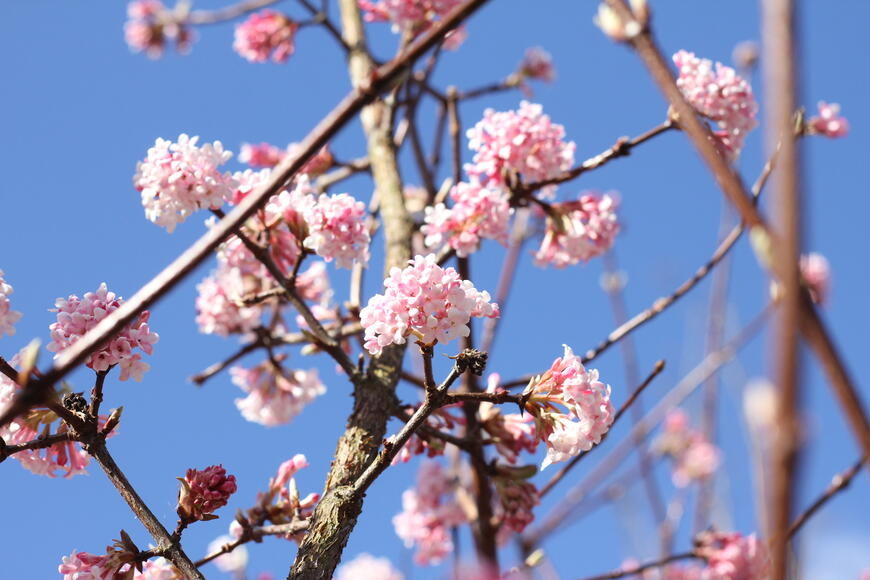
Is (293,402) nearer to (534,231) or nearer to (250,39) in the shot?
(534,231)

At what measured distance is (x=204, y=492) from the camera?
77.6 inches

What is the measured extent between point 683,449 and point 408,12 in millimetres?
3838

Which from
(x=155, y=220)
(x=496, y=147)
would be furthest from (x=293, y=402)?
(x=496, y=147)

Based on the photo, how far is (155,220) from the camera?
2406mm

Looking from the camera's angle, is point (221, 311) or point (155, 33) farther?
point (155, 33)

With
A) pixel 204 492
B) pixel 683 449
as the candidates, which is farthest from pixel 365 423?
pixel 683 449

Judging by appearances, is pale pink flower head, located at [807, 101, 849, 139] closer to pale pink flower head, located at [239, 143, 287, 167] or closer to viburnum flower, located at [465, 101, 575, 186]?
viburnum flower, located at [465, 101, 575, 186]

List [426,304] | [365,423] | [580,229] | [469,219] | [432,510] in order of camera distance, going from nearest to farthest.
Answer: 1. [426,304]
2. [365,423]
3. [469,219]
4. [580,229]
5. [432,510]

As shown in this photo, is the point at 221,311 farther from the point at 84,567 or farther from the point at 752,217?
the point at 752,217

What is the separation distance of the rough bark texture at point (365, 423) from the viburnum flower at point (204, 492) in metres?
0.25

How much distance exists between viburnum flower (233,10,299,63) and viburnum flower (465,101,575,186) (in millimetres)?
2050

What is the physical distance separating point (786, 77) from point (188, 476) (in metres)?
1.82

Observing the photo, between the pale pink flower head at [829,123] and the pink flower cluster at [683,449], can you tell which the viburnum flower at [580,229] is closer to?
the pale pink flower head at [829,123]

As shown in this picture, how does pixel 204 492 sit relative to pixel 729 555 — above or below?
above
